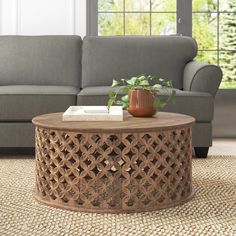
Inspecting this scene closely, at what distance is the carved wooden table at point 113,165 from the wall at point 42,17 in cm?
286

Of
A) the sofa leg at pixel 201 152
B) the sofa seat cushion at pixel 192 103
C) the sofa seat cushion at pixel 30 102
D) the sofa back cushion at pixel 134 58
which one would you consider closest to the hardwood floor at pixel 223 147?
the sofa leg at pixel 201 152

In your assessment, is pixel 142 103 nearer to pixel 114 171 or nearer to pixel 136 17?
pixel 114 171

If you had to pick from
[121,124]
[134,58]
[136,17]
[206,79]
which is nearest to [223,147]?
[206,79]

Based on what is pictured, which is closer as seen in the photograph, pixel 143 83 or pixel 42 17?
pixel 143 83

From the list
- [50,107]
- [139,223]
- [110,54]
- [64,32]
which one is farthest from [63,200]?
[64,32]

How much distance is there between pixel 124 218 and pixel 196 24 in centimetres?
325

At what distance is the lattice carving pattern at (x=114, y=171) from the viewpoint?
2.24 metres

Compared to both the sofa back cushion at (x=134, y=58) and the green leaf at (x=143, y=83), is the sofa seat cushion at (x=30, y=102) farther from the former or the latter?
the green leaf at (x=143, y=83)

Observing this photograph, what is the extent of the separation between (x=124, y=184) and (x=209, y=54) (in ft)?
10.2

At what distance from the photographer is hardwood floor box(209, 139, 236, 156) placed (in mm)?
4004

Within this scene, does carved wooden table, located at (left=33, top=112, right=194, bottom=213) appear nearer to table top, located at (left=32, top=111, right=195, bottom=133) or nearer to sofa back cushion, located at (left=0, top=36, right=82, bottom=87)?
table top, located at (left=32, top=111, right=195, bottom=133)

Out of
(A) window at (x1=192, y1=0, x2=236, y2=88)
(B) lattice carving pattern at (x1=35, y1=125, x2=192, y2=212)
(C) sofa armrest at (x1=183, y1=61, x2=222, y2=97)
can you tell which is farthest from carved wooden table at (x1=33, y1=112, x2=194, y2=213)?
(A) window at (x1=192, y1=0, x2=236, y2=88)

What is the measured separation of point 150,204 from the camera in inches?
89.4

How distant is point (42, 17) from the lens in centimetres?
511
